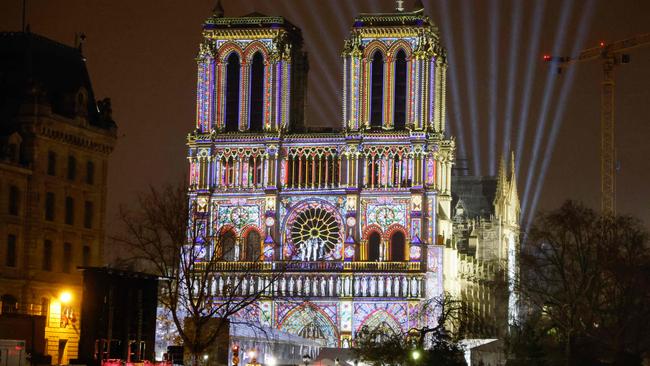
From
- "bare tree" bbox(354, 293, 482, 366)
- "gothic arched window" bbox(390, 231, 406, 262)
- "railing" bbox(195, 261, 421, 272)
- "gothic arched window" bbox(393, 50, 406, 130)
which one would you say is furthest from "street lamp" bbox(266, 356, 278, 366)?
"gothic arched window" bbox(393, 50, 406, 130)

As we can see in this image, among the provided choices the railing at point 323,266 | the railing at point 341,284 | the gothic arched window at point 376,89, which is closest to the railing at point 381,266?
the railing at point 323,266

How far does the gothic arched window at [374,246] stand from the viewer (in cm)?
14962

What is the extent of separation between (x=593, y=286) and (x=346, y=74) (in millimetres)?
42505

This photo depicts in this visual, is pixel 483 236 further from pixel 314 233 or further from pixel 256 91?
pixel 256 91

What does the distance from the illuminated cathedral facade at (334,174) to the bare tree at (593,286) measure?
58.3 feet

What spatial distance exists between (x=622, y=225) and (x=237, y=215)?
121 ft

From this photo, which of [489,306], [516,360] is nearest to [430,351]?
[516,360]

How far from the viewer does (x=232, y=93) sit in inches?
6053

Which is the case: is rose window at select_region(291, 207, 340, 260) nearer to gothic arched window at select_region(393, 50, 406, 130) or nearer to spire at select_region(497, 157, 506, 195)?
gothic arched window at select_region(393, 50, 406, 130)

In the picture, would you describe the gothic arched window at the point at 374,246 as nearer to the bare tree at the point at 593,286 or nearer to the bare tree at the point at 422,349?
the bare tree at the point at 593,286

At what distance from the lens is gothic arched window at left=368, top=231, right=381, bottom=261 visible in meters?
150

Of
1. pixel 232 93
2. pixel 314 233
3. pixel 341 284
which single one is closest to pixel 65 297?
pixel 341 284

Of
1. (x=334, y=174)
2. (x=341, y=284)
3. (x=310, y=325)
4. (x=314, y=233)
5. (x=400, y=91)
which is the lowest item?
(x=310, y=325)

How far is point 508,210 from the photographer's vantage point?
634 ft
